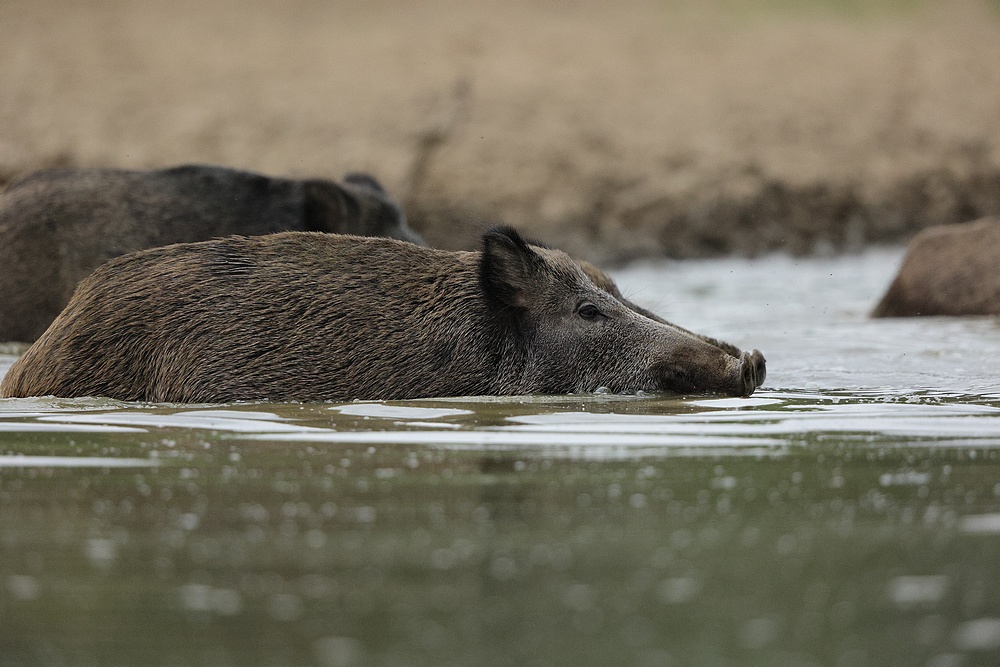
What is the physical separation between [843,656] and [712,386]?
367cm

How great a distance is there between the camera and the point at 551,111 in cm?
1897

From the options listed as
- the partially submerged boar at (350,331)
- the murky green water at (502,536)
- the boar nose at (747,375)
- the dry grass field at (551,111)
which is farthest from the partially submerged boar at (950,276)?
the dry grass field at (551,111)

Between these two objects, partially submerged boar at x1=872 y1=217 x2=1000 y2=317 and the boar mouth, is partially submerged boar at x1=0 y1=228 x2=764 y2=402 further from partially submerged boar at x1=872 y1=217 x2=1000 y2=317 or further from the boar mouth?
partially submerged boar at x1=872 y1=217 x2=1000 y2=317

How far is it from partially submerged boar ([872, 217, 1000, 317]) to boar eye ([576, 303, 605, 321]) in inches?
182

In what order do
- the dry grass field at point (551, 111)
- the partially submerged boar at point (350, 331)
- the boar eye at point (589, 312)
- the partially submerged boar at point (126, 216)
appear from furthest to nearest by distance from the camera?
the dry grass field at point (551, 111), the partially submerged boar at point (126, 216), the boar eye at point (589, 312), the partially submerged boar at point (350, 331)

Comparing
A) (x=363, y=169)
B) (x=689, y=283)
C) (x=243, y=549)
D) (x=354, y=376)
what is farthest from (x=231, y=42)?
(x=243, y=549)

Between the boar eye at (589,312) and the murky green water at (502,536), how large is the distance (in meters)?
1.17

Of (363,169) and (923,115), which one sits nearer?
(363,169)

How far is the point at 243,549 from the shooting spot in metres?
2.56

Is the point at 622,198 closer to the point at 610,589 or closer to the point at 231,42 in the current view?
the point at 231,42

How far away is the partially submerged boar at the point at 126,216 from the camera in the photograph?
822 centimetres

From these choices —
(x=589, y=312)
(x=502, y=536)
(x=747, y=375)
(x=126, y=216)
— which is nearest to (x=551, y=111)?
(x=126, y=216)

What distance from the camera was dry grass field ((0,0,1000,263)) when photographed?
18.2 meters

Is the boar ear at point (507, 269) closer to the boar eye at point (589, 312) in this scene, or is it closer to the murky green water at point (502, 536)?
the boar eye at point (589, 312)
